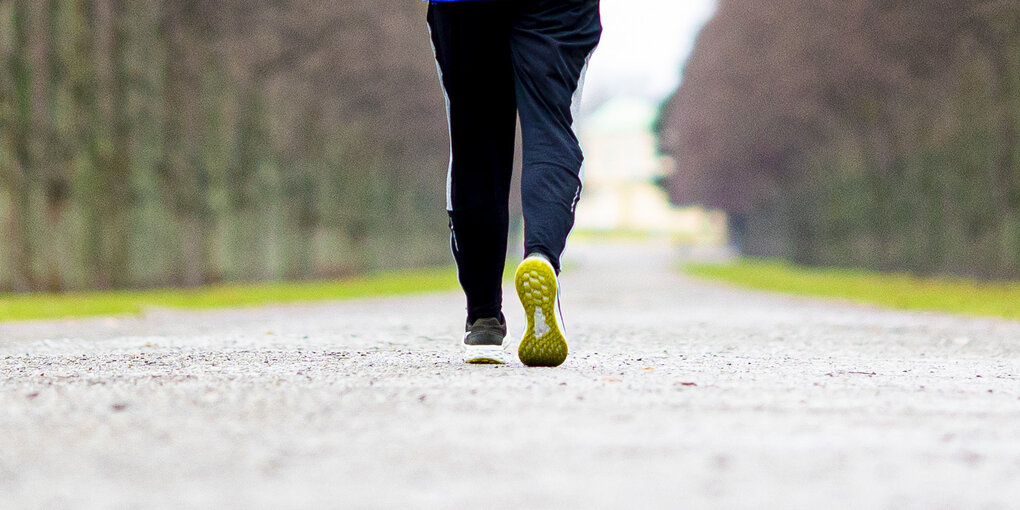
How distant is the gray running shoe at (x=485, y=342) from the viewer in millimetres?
5059

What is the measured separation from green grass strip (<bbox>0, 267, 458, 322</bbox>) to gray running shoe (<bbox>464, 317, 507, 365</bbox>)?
22.6 ft

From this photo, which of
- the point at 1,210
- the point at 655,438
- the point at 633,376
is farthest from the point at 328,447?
the point at 1,210

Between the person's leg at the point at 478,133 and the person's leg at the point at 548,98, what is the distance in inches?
5.1

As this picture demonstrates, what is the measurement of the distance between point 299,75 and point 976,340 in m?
17.5

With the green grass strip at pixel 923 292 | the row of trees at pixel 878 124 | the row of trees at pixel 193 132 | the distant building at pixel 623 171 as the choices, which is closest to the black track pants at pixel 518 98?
the green grass strip at pixel 923 292

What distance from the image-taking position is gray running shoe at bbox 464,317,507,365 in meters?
5.06

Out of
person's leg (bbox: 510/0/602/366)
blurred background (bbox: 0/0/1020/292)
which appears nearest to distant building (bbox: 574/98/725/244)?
blurred background (bbox: 0/0/1020/292)

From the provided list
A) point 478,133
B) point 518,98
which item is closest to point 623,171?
point 478,133

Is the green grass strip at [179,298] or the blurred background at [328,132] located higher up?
the blurred background at [328,132]

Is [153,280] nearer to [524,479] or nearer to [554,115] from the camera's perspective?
[554,115]

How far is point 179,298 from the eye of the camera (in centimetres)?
1616

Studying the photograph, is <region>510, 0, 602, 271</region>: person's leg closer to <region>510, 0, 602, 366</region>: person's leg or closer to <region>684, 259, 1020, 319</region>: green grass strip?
<region>510, 0, 602, 366</region>: person's leg

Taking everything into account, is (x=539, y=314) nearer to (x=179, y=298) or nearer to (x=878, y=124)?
(x=179, y=298)

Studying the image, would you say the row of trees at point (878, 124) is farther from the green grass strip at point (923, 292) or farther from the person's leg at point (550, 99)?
the person's leg at point (550, 99)
